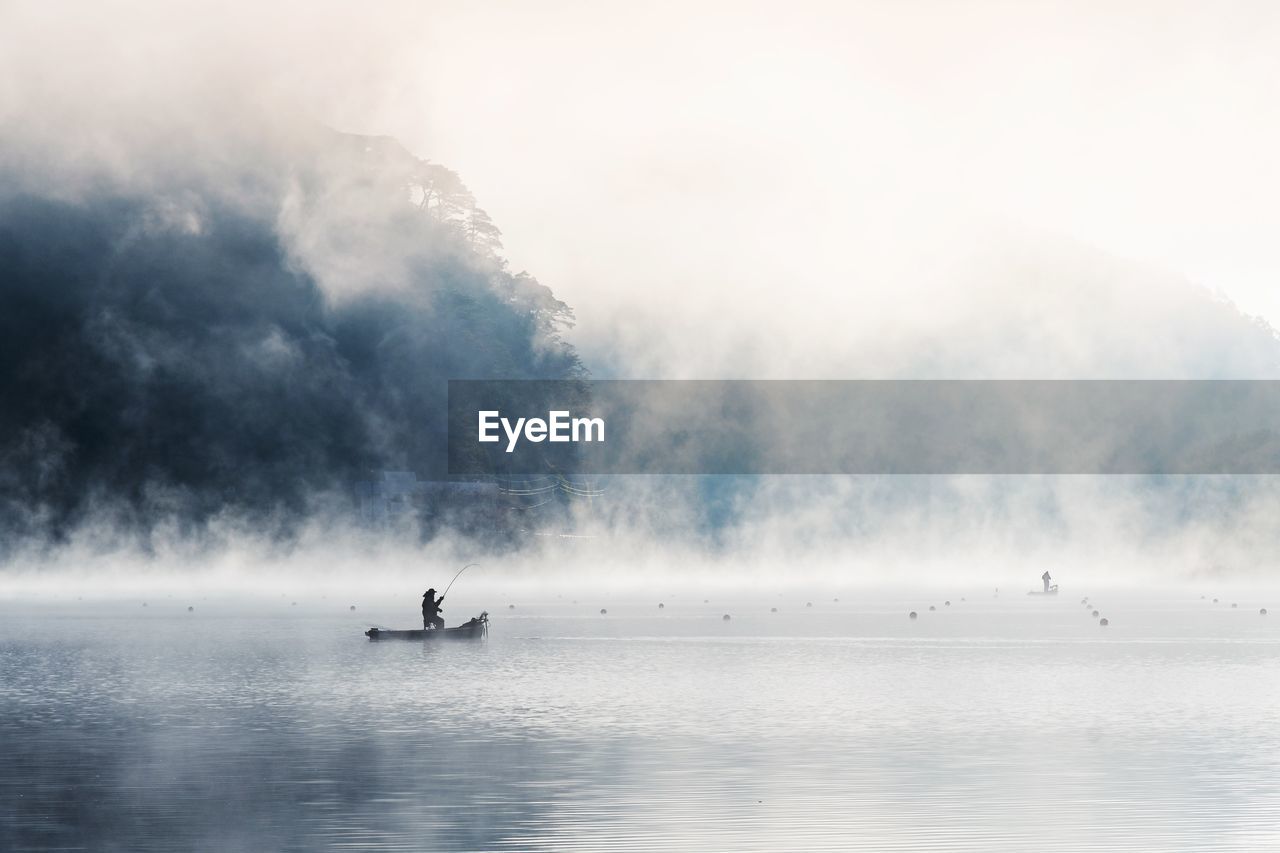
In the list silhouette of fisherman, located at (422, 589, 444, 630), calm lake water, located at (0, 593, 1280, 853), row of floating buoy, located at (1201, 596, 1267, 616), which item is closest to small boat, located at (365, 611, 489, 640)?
silhouette of fisherman, located at (422, 589, 444, 630)

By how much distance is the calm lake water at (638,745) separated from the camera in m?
25.6

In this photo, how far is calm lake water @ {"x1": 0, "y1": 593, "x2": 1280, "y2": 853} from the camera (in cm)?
2561

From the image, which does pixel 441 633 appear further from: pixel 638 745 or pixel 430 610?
pixel 638 745

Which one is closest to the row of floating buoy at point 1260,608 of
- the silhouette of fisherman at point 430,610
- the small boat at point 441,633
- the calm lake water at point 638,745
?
the calm lake water at point 638,745

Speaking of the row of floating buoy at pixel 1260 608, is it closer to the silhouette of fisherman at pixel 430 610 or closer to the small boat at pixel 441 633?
the small boat at pixel 441 633

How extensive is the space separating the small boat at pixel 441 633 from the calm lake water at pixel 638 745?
58 centimetres

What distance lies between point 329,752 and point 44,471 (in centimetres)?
13343

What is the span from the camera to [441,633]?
70.9m

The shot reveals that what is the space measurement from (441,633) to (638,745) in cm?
3637

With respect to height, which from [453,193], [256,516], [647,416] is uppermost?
[453,193]

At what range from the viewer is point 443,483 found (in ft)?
510

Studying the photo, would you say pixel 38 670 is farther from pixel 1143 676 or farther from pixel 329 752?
pixel 1143 676

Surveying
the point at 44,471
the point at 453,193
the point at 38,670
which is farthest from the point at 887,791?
the point at 453,193

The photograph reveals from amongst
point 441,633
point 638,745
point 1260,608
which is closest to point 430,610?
point 441,633
